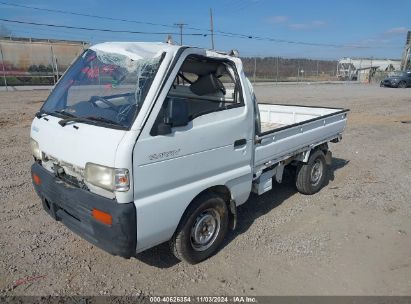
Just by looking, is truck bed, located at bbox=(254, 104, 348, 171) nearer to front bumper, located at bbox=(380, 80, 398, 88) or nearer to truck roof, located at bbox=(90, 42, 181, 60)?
truck roof, located at bbox=(90, 42, 181, 60)

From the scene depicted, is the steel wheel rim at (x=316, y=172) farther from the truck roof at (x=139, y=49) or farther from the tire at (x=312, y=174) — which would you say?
the truck roof at (x=139, y=49)

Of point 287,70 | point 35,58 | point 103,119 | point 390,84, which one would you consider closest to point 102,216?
point 103,119

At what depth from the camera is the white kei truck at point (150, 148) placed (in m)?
2.97

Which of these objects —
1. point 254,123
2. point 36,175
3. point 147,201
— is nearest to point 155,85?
point 147,201

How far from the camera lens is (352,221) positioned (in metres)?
4.89

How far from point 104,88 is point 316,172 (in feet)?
12.3

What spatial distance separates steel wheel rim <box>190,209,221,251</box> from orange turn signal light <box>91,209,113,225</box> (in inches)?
38.2

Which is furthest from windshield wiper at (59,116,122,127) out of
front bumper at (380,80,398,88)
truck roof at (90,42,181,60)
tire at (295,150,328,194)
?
front bumper at (380,80,398,88)

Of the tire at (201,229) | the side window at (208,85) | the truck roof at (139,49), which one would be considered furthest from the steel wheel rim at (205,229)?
the truck roof at (139,49)

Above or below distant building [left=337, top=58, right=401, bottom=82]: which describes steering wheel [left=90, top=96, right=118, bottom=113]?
below

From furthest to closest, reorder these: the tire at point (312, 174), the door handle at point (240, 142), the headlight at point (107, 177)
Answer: the tire at point (312, 174) < the door handle at point (240, 142) < the headlight at point (107, 177)

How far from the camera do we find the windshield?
10.4ft

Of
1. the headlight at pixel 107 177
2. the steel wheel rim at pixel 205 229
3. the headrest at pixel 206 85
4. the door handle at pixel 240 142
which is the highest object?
the headrest at pixel 206 85

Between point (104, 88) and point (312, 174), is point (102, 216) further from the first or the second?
point (312, 174)
